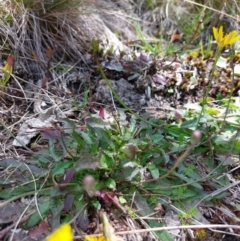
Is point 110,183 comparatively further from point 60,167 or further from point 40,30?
point 40,30

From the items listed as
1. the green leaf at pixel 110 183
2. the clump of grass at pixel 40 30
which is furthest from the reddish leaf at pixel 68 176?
the clump of grass at pixel 40 30

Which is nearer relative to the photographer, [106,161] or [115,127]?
[106,161]

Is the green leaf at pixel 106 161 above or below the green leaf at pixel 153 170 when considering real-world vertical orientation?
Answer: above

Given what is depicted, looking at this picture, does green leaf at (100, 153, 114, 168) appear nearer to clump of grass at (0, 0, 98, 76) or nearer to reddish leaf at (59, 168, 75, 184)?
reddish leaf at (59, 168, 75, 184)

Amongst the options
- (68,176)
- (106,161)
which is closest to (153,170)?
(106,161)

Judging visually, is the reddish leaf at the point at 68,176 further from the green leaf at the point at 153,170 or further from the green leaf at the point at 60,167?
the green leaf at the point at 153,170

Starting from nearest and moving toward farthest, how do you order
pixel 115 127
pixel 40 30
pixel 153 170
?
pixel 153 170 < pixel 115 127 < pixel 40 30

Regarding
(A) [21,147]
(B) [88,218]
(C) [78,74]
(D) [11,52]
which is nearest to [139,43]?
(C) [78,74]

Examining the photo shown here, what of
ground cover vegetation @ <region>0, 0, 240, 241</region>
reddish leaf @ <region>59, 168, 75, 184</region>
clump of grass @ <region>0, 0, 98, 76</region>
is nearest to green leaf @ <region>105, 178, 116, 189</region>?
ground cover vegetation @ <region>0, 0, 240, 241</region>
